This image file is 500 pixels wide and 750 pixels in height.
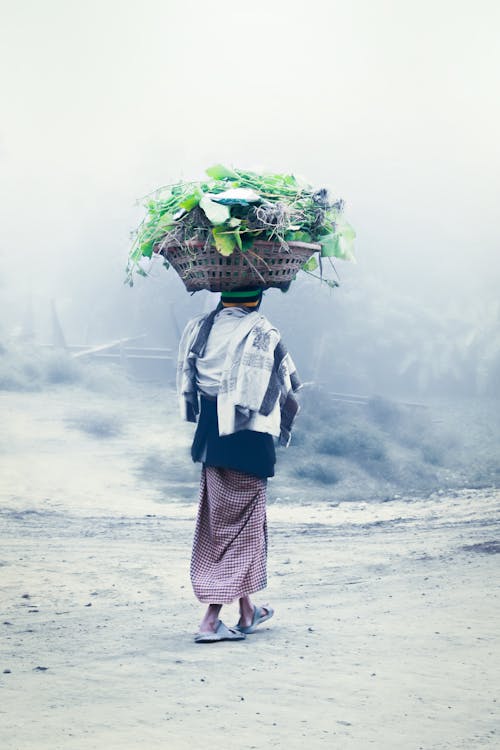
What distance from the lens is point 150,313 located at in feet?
30.3

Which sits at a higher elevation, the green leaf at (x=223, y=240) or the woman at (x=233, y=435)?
the green leaf at (x=223, y=240)

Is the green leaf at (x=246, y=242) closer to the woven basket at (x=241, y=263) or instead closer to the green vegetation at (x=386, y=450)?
the woven basket at (x=241, y=263)

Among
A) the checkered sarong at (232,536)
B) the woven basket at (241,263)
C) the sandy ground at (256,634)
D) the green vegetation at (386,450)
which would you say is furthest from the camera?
the green vegetation at (386,450)

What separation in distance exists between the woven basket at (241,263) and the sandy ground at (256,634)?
130cm

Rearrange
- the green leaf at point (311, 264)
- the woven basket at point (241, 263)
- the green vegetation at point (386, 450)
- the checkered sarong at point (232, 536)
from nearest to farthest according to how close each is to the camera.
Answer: the woven basket at point (241, 263) → the checkered sarong at point (232, 536) → the green leaf at point (311, 264) → the green vegetation at point (386, 450)

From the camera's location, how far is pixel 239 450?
3297mm

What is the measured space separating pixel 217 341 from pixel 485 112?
19.8 feet

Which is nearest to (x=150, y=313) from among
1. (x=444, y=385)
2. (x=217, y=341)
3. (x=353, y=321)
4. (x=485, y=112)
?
(x=353, y=321)

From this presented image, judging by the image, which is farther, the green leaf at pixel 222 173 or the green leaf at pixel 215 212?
the green leaf at pixel 222 173

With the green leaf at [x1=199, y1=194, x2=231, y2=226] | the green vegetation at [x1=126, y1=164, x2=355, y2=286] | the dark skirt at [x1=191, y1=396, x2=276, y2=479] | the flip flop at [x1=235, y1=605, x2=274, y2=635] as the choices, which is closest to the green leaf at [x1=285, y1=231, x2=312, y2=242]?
the green vegetation at [x1=126, y1=164, x2=355, y2=286]

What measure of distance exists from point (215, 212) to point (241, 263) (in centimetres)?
22

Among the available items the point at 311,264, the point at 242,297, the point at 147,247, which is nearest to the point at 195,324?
the point at 242,297

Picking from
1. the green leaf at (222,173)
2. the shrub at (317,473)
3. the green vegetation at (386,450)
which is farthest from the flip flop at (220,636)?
the shrub at (317,473)

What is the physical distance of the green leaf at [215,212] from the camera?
3.07 meters
